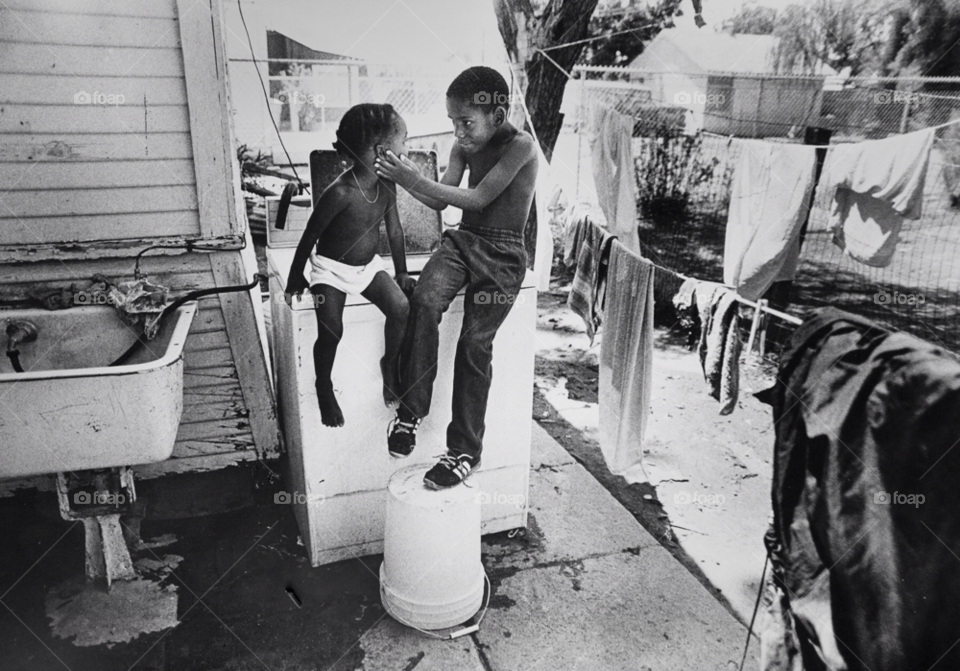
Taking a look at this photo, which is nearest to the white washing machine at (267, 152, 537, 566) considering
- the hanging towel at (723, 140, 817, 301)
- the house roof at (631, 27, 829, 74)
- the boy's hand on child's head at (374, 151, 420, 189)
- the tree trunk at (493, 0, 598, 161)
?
the boy's hand on child's head at (374, 151, 420, 189)

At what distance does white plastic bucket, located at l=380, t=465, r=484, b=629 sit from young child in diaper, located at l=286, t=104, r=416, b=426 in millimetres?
539

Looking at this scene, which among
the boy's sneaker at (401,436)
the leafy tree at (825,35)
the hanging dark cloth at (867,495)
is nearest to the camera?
the hanging dark cloth at (867,495)

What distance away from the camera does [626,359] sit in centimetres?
390

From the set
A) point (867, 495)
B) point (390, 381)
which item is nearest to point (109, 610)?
point (390, 381)

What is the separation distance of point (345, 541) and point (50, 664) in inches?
52.2

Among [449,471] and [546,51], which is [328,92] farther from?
[546,51]

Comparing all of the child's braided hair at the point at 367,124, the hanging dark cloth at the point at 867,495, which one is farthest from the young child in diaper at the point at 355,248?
the hanging dark cloth at the point at 867,495

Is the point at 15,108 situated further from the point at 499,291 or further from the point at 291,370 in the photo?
the point at 499,291

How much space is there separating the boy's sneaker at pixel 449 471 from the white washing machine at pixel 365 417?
84mm

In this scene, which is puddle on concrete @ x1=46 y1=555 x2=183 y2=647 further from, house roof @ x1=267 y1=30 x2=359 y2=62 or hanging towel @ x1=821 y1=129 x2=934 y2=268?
hanging towel @ x1=821 y1=129 x2=934 y2=268

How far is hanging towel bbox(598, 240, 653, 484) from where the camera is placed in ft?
12.4

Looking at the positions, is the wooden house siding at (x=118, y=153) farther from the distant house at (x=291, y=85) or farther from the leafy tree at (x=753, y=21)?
the leafy tree at (x=753, y=21)

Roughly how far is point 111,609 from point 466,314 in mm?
2199

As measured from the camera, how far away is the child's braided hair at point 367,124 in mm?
2686
